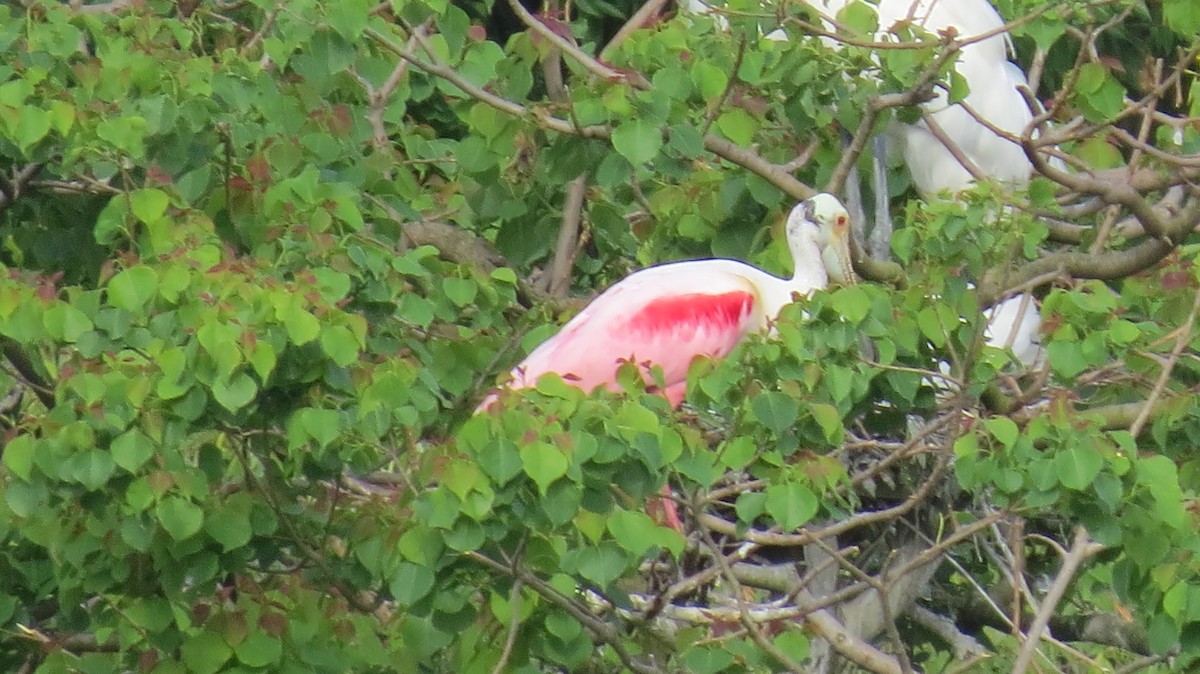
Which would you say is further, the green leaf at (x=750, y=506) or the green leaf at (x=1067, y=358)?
the green leaf at (x=1067, y=358)

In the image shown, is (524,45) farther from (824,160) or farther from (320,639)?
(320,639)

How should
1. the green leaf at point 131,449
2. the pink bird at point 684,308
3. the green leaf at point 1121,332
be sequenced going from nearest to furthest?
1. the green leaf at point 131,449
2. the green leaf at point 1121,332
3. the pink bird at point 684,308

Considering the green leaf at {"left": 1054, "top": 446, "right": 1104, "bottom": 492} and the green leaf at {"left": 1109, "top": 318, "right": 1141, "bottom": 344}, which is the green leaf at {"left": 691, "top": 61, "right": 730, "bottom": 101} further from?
the green leaf at {"left": 1054, "top": 446, "right": 1104, "bottom": 492}

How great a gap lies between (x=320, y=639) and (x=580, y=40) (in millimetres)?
3181

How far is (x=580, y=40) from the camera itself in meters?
6.27

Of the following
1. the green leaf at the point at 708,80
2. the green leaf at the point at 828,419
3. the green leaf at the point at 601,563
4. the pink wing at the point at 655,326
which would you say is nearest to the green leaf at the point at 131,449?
the green leaf at the point at 601,563

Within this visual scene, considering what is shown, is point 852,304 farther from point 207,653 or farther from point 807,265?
point 807,265

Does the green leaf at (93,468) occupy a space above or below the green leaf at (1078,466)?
below

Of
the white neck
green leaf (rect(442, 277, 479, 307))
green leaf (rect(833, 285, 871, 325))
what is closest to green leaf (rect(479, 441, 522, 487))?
green leaf (rect(833, 285, 871, 325))

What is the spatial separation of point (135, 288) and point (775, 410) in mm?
991

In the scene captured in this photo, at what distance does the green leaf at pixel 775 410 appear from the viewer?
2980 millimetres

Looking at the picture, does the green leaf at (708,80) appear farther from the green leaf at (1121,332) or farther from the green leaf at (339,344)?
the green leaf at (339,344)

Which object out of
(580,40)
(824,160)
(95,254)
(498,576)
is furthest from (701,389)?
(580,40)

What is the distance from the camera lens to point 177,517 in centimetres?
311
